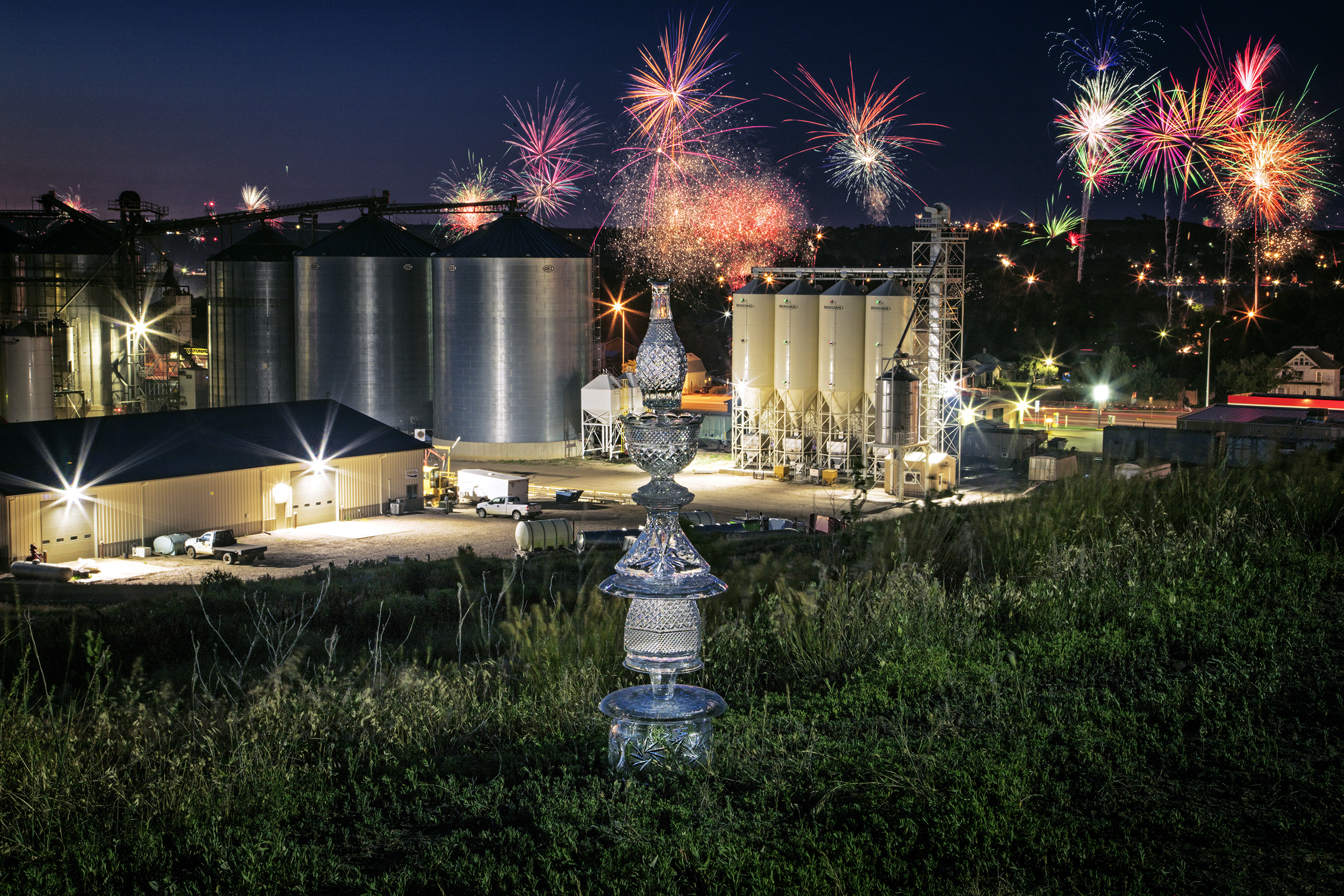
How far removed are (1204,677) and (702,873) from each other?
155 inches

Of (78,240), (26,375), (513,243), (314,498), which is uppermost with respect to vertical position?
(78,240)

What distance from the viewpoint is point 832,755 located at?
6465 millimetres

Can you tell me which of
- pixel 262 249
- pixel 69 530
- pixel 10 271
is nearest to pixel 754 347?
pixel 262 249

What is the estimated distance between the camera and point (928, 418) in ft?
127

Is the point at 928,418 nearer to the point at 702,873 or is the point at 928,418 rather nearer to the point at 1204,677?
the point at 1204,677

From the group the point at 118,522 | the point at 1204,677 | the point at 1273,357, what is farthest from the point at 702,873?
the point at 1273,357

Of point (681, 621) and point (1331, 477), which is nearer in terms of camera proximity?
point (681, 621)

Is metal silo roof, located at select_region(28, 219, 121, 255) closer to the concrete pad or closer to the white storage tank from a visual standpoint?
the concrete pad

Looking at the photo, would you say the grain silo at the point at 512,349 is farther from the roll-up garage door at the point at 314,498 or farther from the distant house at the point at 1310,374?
the distant house at the point at 1310,374

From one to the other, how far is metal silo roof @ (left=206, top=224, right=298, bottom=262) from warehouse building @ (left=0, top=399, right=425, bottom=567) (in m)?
18.3

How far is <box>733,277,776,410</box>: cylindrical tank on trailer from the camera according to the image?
147ft

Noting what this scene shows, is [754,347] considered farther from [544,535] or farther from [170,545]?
[170,545]

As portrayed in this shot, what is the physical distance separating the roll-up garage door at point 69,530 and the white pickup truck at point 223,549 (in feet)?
7.31

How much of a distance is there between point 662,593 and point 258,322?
1970 inches
